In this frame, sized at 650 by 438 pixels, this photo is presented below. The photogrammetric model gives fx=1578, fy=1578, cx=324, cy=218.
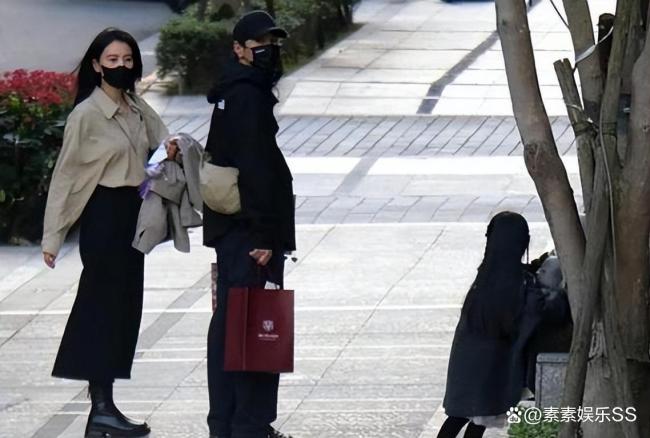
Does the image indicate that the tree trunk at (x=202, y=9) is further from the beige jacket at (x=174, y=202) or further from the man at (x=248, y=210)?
the man at (x=248, y=210)

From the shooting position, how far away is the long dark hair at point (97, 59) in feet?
24.5

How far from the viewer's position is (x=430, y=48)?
21.5 m

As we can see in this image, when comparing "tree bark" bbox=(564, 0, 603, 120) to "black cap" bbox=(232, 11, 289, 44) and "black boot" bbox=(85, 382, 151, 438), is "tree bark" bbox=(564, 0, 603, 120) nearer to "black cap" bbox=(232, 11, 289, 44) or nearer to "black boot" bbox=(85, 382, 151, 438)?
"black cap" bbox=(232, 11, 289, 44)

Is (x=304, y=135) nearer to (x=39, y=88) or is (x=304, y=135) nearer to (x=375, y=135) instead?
(x=375, y=135)

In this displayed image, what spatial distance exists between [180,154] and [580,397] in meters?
2.60

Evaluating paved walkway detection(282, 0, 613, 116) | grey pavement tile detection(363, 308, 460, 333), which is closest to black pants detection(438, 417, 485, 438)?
grey pavement tile detection(363, 308, 460, 333)

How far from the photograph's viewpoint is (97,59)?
751 cm

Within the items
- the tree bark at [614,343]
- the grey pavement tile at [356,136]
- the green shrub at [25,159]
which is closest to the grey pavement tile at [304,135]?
the grey pavement tile at [356,136]

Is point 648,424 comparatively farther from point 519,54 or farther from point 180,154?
point 180,154

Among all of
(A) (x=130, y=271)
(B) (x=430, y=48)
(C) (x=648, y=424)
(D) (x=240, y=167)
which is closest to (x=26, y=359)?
(A) (x=130, y=271)

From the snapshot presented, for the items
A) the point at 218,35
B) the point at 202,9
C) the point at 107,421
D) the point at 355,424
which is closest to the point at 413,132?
the point at 218,35

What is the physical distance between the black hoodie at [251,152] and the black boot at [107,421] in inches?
40.1

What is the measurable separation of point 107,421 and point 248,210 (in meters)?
1.34

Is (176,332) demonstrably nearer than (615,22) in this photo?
No
